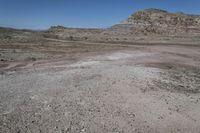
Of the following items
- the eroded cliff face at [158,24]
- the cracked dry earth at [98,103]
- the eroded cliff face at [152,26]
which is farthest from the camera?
the eroded cliff face at [158,24]

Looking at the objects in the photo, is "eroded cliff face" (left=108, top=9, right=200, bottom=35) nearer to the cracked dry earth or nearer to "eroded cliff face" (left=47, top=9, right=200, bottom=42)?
"eroded cliff face" (left=47, top=9, right=200, bottom=42)

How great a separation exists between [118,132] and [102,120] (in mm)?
840

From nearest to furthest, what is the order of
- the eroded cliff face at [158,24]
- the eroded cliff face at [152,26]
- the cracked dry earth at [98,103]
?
the cracked dry earth at [98,103], the eroded cliff face at [152,26], the eroded cliff face at [158,24]

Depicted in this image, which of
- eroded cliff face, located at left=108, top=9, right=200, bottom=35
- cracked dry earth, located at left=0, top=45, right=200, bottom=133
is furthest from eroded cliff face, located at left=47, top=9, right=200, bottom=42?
cracked dry earth, located at left=0, top=45, right=200, bottom=133

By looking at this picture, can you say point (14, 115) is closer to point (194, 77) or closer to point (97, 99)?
point (97, 99)

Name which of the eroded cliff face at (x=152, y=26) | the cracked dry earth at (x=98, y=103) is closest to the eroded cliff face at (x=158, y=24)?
the eroded cliff face at (x=152, y=26)

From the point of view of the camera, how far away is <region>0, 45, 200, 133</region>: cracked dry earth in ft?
26.7

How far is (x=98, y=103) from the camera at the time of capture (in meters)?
9.83

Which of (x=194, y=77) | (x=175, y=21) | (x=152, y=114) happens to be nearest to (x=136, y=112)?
(x=152, y=114)

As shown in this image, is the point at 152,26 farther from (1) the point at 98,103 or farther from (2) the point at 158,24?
(1) the point at 98,103

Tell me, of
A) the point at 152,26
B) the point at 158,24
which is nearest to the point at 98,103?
the point at 152,26

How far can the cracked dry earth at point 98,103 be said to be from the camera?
814 centimetres

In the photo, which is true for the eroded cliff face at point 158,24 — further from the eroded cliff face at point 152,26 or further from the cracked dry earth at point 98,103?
the cracked dry earth at point 98,103

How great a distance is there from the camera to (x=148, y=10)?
88000 mm
